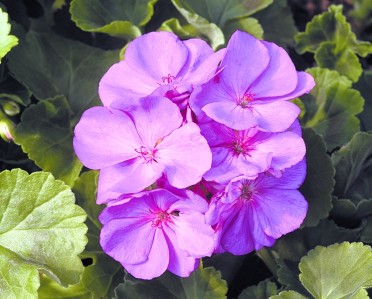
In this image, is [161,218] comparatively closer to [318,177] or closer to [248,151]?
[248,151]

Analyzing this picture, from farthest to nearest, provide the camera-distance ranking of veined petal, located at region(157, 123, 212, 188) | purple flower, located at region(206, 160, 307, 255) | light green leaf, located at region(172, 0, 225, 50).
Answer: light green leaf, located at region(172, 0, 225, 50)
purple flower, located at region(206, 160, 307, 255)
veined petal, located at region(157, 123, 212, 188)

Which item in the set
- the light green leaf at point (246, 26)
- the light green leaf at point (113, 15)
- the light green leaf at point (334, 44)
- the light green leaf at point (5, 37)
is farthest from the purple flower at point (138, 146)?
the light green leaf at point (334, 44)

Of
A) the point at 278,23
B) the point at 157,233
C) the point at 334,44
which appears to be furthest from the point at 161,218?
the point at 278,23

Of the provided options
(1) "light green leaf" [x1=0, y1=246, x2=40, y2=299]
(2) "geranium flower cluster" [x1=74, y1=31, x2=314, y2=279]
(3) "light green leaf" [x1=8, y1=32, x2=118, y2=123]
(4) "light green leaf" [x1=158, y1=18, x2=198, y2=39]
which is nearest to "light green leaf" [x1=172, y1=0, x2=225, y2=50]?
(4) "light green leaf" [x1=158, y1=18, x2=198, y2=39]

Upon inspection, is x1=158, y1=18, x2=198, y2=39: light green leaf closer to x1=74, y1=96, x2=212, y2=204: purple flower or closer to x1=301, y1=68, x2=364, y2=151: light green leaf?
x1=301, y1=68, x2=364, y2=151: light green leaf

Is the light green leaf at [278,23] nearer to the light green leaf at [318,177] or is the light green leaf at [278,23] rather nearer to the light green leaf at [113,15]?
the light green leaf at [113,15]

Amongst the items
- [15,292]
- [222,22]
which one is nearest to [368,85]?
[222,22]
